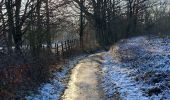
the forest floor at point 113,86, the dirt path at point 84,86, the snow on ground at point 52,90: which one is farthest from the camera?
the dirt path at point 84,86

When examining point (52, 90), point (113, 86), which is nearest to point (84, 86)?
point (113, 86)

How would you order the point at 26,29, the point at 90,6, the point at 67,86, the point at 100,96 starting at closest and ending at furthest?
the point at 100,96, the point at 67,86, the point at 26,29, the point at 90,6

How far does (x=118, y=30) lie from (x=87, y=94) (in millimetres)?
64083

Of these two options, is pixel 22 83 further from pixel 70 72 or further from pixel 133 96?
pixel 70 72

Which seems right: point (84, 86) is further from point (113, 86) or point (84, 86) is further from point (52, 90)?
point (52, 90)

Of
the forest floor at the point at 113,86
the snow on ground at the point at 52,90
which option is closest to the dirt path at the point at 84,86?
the forest floor at the point at 113,86

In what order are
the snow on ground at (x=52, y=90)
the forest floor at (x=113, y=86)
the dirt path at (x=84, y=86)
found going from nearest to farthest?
the forest floor at (x=113, y=86) → the snow on ground at (x=52, y=90) → the dirt path at (x=84, y=86)

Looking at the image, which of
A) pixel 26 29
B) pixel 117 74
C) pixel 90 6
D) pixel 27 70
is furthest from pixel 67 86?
pixel 90 6

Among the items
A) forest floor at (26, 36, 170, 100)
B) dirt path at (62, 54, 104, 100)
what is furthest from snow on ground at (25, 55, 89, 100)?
dirt path at (62, 54, 104, 100)

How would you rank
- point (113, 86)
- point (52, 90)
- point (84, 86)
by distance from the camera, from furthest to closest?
1. point (84, 86)
2. point (113, 86)
3. point (52, 90)

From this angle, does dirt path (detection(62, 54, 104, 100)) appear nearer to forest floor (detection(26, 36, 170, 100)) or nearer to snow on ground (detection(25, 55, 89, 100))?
forest floor (detection(26, 36, 170, 100))

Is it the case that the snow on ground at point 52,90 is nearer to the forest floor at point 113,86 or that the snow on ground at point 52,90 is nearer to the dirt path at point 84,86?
the forest floor at point 113,86

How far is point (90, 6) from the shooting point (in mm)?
63000

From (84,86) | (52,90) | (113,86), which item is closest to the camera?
(52,90)
